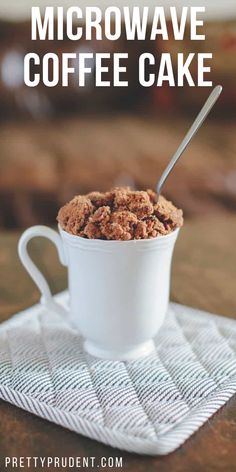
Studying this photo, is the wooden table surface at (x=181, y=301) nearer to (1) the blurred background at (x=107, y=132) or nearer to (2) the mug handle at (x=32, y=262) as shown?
(2) the mug handle at (x=32, y=262)

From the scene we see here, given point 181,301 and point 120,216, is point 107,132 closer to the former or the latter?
point 181,301

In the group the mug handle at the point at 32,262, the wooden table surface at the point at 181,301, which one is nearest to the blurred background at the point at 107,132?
the wooden table surface at the point at 181,301

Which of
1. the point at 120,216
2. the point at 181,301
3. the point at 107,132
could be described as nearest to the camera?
the point at 120,216

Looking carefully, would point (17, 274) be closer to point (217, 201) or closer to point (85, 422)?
point (85, 422)

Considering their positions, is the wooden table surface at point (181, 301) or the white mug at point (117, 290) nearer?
the wooden table surface at point (181, 301)

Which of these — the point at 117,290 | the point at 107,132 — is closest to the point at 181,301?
the point at 117,290

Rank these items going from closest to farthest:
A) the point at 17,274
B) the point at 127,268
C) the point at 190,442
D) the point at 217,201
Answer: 1. the point at 190,442
2. the point at 127,268
3. the point at 17,274
4. the point at 217,201

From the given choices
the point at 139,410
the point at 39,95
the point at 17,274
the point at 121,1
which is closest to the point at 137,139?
the point at 39,95
